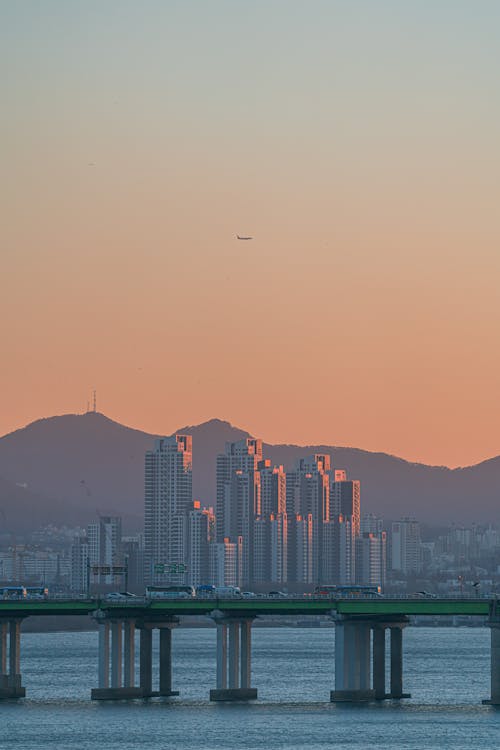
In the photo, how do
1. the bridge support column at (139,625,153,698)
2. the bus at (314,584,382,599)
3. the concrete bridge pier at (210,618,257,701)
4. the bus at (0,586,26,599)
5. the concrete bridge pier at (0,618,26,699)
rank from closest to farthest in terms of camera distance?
the concrete bridge pier at (210,618,257,701)
the bridge support column at (139,625,153,698)
the bus at (314,584,382,599)
the concrete bridge pier at (0,618,26,699)
the bus at (0,586,26,599)

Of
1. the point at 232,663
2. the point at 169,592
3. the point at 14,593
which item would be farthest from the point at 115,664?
Answer: the point at 14,593

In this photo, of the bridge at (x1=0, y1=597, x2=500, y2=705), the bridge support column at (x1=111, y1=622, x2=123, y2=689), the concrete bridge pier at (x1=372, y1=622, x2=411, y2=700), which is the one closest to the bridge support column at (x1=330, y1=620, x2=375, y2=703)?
the bridge at (x1=0, y1=597, x2=500, y2=705)

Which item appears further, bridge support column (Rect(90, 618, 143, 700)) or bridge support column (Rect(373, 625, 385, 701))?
bridge support column (Rect(373, 625, 385, 701))

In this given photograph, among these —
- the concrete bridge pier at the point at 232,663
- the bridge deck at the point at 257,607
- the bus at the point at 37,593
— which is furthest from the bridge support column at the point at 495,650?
the bus at the point at 37,593

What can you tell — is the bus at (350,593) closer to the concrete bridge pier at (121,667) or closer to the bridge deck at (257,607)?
the bridge deck at (257,607)

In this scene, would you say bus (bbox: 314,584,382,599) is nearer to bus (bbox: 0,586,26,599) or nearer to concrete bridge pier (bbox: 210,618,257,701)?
concrete bridge pier (bbox: 210,618,257,701)

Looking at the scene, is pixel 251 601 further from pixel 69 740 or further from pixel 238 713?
pixel 69 740

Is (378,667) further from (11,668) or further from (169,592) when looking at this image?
(11,668)
